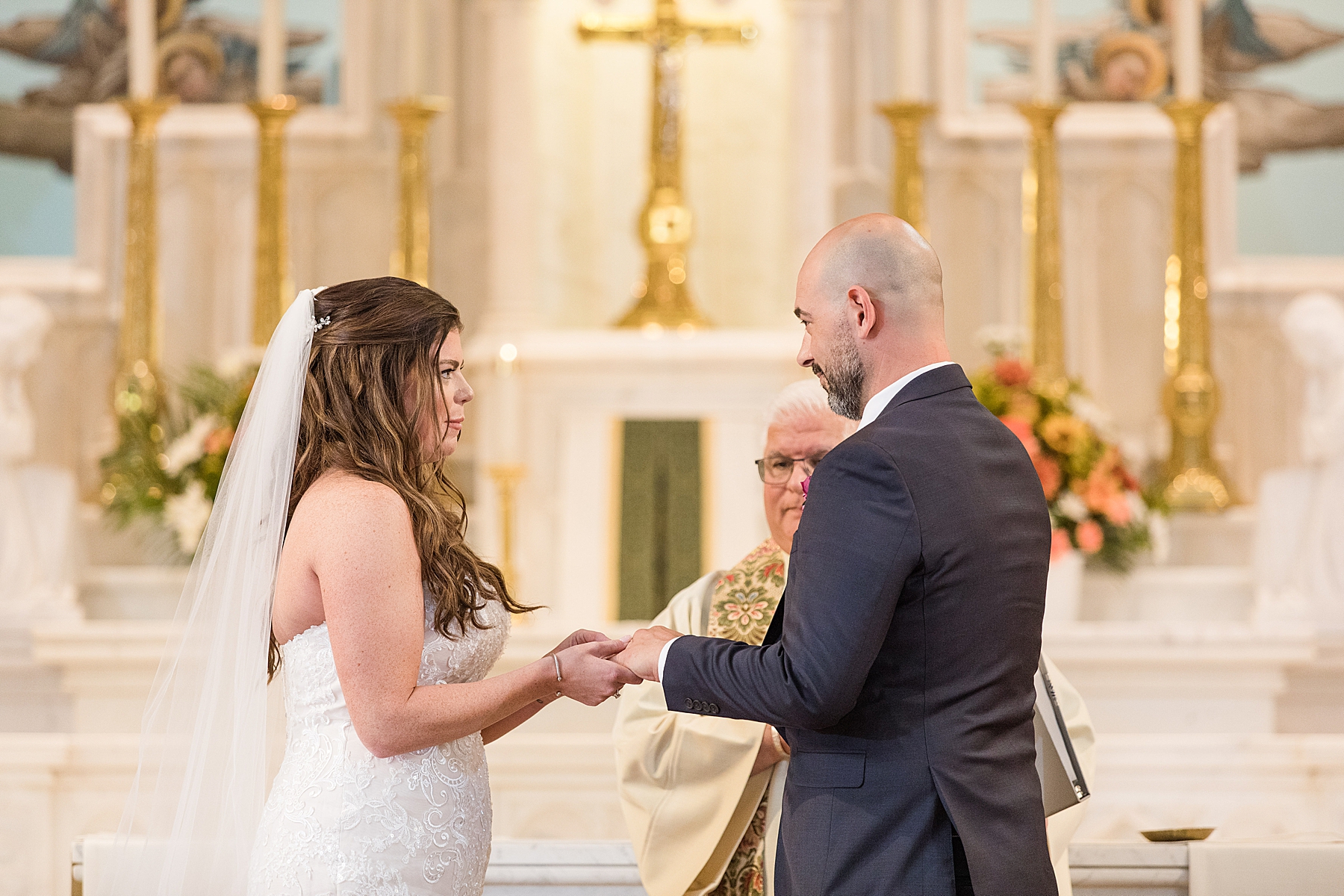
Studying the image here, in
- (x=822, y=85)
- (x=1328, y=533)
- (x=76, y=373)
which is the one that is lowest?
(x=1328, y=533)

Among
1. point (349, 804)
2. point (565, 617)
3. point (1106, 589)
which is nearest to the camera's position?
point (349, 804)

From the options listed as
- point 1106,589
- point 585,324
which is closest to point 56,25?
point 585,324

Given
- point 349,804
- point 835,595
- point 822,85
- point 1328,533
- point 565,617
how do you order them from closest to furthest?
point 835,595
point 349,804
point 1328,533
point 565,617
point 822,85

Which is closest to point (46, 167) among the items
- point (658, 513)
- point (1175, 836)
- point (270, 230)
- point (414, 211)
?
point (270, 230)

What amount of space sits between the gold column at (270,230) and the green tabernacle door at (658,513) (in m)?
1.62

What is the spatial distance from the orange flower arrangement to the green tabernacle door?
1363 millimetres

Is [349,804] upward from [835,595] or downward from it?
downward

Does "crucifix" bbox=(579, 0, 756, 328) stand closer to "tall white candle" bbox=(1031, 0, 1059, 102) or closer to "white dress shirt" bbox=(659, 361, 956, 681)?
"tall white candle" bbox=(1031, 0, 1059, 102)

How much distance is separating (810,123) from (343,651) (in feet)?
16.5

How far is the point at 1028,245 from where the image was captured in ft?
22.2

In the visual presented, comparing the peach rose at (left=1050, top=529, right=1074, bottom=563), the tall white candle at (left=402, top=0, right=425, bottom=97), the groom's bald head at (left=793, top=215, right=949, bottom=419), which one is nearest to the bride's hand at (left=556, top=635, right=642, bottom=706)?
the groom's bald head at (left=793, top=215, right=949, bottom=419)

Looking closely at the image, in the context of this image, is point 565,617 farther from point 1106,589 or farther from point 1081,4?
point 1081,4

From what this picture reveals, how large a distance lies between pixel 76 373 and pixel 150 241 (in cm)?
113

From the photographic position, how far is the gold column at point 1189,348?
21.4ft
